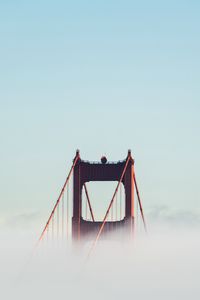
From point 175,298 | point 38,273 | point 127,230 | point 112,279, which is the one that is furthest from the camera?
point 175,298

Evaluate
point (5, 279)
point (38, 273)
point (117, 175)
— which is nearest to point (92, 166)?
point (117, 175)

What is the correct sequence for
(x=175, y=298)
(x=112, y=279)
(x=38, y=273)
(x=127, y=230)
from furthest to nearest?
(x=175, y=298)
(x=112, y=279)
(x=38, y=273)
(x=127, y=230)

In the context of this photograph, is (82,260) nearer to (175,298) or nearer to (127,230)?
(127,230)

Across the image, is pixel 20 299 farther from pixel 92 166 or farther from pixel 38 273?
pixel 92 166

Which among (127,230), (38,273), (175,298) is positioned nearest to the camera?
(127,230)

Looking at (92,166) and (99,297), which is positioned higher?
(92,166)

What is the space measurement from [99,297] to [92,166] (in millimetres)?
15103

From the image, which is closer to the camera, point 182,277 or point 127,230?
point 127,230

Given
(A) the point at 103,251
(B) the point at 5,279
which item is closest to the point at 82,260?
(A) the point at 103,251

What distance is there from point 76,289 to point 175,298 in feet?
51.4

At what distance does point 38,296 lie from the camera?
117 metres

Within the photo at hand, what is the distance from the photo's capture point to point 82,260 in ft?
349

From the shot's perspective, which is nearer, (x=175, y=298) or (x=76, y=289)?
(x=76, y=289)

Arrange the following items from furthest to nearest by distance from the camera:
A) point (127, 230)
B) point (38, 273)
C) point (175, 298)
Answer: point (175, 298), point (38, 273), point (127, 230)
